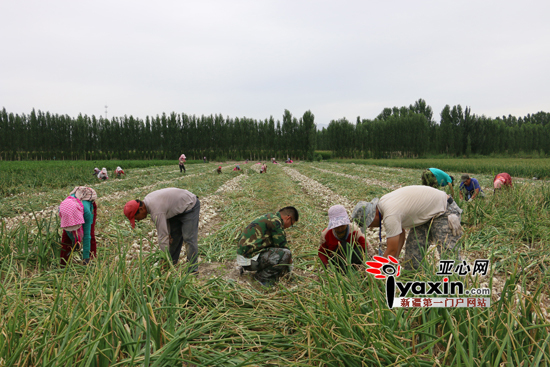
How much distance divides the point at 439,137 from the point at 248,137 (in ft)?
128

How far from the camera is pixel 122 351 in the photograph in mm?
1936

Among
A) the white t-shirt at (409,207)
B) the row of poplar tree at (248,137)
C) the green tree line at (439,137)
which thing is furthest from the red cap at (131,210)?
the green tree line at (439,137)

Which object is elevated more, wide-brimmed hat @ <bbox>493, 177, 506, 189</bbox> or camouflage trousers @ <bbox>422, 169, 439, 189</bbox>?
camouflage trousers @ <bbox>422, 169, 439, 189</bbox>

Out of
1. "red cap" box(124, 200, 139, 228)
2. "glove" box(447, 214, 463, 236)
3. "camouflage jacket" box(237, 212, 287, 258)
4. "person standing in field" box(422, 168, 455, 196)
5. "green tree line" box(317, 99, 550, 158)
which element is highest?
"green tree line" box(317, 99, 550, 158)

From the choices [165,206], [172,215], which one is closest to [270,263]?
[172,215]

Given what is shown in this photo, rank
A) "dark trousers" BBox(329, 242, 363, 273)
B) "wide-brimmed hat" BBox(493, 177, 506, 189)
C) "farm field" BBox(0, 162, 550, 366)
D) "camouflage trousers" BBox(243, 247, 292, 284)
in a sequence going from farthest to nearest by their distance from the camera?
"wide-brimmed hat" BBox(493, 177, 506, 189) → "camouflage trousers" BBox(243, 247, 292, 284) → "dark trousers" BBox(329, 242, 363, 273) → "farm field" BBox(0, 162, 550, 366)

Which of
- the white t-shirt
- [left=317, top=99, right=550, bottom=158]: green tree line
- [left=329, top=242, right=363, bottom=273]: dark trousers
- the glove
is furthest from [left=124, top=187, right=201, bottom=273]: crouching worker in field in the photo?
[left=317, top=99, right=550, bottom=158]: green tree line

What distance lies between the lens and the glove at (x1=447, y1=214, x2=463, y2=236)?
11.1ft

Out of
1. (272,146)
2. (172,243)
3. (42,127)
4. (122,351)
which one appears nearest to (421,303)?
(122,351)

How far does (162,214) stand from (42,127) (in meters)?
67.1

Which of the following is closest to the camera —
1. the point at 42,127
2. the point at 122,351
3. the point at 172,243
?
the point at 122,351

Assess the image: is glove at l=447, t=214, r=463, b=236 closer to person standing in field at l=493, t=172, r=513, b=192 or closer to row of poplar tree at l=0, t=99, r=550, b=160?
person standing in field at l=493, t=172, r=513, b=192

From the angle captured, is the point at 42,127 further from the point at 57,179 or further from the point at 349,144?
the point at 349,144

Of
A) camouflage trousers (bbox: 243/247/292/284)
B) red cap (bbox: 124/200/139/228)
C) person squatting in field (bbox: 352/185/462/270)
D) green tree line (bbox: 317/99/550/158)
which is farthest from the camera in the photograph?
green tree line (bbox: 317/99/550/158)
